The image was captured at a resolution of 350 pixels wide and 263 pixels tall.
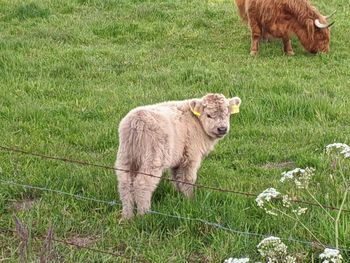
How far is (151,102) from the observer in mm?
8258

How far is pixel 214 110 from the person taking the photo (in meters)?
5.75

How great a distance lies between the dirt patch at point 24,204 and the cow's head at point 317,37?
24.2ft

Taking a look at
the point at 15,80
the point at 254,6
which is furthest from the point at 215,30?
the point at 15,80

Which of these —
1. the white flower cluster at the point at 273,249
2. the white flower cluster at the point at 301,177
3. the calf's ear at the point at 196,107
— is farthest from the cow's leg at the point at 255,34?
the white flower cluster at the point at 273,249

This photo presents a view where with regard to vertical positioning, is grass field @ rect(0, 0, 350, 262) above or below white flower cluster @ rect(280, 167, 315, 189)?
below

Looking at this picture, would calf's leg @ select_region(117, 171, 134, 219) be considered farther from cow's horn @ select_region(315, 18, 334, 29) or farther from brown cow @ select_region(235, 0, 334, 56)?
cow's horn @ select_region(315, 18, 334, 29)

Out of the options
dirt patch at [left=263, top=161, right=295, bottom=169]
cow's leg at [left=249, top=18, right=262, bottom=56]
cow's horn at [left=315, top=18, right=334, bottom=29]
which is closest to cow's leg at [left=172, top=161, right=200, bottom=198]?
dirt patch at [left=263, top=161, right=295, bottom=169]

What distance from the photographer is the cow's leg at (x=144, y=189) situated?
509 cm

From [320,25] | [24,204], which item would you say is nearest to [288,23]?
[320,25]

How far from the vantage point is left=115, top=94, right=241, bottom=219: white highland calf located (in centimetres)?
512

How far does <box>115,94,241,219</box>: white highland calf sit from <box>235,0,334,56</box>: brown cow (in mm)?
5931

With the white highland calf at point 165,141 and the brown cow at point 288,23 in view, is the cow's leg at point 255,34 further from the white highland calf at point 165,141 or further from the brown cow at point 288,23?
the white highland calf at point 165,141

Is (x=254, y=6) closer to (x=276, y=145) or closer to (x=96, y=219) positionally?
(x=276, y=145)

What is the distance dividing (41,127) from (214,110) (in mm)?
A: 2531
